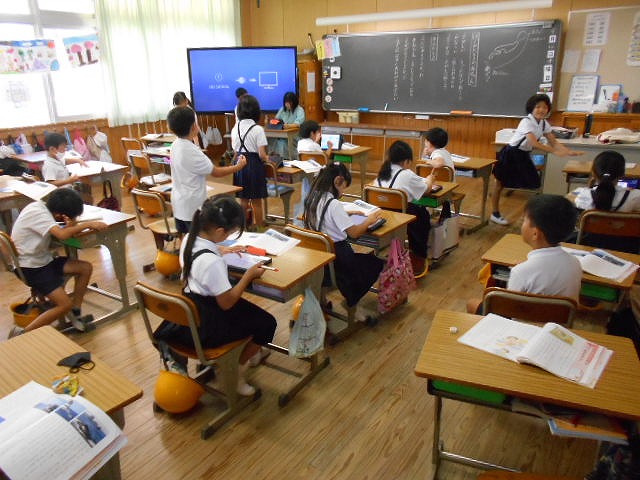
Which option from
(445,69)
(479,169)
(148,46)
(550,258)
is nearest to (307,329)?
(550,258)

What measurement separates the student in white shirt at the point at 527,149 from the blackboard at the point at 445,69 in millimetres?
1714

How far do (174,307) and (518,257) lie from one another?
174 cm

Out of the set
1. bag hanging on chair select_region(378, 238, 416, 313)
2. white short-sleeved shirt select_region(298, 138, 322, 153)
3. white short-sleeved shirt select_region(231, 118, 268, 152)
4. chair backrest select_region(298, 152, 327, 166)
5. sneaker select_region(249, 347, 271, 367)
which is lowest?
sneaker select_region(249, 347, 271, 367)

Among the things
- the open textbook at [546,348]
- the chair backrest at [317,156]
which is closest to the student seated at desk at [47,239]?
the open textbook at [546,348]

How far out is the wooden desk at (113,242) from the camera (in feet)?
10.2

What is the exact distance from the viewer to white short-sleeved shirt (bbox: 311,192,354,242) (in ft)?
9.53

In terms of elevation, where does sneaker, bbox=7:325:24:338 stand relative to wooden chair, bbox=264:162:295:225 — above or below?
below

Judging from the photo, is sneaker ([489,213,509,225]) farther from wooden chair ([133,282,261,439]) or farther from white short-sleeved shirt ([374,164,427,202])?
wooden chair ([133,282,261,439])

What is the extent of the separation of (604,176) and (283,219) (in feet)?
10.9

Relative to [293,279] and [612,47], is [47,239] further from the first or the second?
[612,47]

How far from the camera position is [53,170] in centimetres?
448

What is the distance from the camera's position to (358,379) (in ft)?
8.95

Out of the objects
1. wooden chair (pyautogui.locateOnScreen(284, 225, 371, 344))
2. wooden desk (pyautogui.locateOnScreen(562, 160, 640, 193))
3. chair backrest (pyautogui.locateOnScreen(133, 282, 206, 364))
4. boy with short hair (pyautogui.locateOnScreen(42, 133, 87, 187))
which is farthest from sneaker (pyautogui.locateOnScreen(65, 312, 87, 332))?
wooden desk (pyautogui.locateOnScreen(562, 160, 640, 193))

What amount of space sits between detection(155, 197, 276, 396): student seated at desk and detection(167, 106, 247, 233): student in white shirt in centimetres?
132
